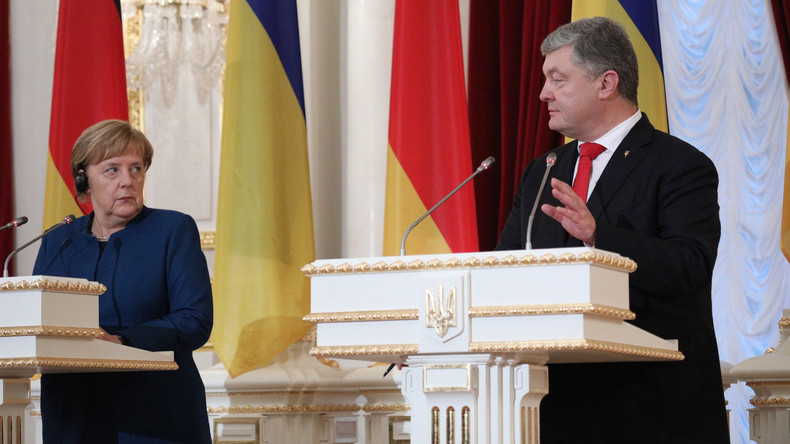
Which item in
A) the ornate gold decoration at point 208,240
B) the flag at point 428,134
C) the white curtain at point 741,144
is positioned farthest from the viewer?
the ornate gold decoration at point 208,240

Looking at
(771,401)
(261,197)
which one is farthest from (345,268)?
(261,197)

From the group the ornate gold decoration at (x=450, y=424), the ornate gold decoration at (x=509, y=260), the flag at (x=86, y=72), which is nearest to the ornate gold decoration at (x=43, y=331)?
the ornate gold decoration at (x=450, y=424)

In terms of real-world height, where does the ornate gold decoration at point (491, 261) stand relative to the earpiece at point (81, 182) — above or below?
below

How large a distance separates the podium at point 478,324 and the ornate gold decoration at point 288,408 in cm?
282

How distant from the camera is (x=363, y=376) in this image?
4.85 metres

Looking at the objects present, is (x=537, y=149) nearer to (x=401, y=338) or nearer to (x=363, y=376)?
(x=363, y=376)

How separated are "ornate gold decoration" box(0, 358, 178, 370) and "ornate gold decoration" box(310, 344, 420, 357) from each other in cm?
73

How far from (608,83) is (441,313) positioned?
3.06 ft

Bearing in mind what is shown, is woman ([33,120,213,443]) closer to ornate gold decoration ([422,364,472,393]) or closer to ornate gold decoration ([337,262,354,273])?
ornate gold decoration ([337,262,354,273])

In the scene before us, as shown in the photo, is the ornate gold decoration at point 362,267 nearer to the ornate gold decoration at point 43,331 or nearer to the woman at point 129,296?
the ornate gold decoration at point 43,331

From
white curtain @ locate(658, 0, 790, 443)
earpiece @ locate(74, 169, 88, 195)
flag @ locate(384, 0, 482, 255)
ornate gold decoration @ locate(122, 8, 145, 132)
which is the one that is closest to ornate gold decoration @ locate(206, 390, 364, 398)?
flag @ locate(384, 0, 482, 255)

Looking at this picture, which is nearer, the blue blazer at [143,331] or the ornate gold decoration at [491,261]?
the ornate gold decoration at [491,261]

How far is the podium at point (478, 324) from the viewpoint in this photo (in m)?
1.95

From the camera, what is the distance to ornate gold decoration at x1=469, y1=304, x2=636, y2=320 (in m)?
1.92
